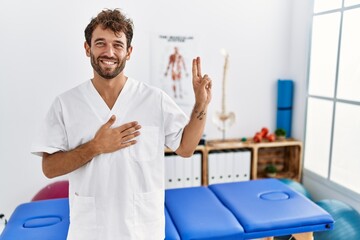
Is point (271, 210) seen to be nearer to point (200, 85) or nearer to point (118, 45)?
point (200, 85)

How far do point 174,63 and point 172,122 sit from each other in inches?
58.6

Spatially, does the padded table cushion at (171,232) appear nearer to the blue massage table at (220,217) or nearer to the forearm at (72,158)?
the blue massage table at (220,217)

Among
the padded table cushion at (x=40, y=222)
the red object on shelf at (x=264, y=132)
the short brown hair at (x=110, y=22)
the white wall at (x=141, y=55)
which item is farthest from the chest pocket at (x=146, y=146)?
the red object on shelf at (x=264, y=132)

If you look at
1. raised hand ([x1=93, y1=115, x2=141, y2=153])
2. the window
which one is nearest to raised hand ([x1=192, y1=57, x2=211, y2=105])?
raised hand ([x1=93, y1=115, x2=141, y2=153])

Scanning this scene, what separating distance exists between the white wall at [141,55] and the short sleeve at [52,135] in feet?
4.59

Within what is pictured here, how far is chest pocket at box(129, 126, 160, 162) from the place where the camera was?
125cm

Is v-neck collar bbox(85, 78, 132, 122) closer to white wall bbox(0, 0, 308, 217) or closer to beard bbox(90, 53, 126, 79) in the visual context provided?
beard bbox(90, 53, 126, 79)

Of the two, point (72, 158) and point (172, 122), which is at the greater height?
point (172, 122)

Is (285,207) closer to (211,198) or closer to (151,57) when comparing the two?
(211,198)

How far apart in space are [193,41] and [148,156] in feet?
5.49

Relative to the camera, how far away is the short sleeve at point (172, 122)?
1.32 m

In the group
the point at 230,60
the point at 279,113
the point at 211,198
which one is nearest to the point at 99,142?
the point at 211,198

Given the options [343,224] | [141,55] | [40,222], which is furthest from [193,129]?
[141,55]

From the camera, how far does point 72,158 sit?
46.3 inches
